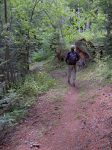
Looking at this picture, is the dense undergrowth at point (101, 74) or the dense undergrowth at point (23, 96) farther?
the dense undergrowth at point (101, 74)

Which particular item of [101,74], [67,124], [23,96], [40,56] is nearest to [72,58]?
[101,74]

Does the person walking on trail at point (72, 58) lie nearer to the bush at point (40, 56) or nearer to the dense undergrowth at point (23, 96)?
the dense undergrowth at point (23, 96)

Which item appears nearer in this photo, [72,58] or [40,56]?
[72,58]

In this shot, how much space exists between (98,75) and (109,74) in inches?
71.2

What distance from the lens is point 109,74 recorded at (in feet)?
51.6

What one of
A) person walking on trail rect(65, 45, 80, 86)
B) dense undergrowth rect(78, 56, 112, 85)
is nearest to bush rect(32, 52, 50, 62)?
dense undergrowth rect(78, 56, 112, 85)

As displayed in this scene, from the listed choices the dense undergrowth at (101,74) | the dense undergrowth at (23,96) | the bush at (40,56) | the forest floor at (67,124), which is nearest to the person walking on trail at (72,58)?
the dense undergrowth at (101,74)

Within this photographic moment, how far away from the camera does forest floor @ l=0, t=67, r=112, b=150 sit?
8.88 m

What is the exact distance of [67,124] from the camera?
34.6 feet

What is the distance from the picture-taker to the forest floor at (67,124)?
888 cm

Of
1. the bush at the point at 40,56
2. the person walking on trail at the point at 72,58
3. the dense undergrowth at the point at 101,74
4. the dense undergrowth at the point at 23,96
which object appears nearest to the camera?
the dense undergrowth at the point at 23,96

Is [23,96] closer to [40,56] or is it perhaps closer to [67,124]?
[67,124]

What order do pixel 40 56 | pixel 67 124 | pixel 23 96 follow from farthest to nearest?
pixel 40 56
pixel 23 96
pixel 67 124

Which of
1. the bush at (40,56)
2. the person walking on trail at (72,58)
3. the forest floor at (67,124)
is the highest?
the person walking on trail at (72,58)
